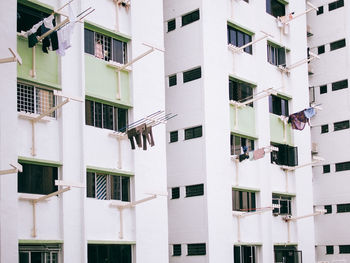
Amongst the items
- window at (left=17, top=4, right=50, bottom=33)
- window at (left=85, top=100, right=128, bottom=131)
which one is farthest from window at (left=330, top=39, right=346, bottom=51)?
window at (left=17, top=4, right=50, bottom=33)

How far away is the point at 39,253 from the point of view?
2534 centimetres

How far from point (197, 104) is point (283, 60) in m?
8.73

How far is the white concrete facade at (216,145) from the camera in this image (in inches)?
1341

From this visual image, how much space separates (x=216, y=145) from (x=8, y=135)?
43.3ft

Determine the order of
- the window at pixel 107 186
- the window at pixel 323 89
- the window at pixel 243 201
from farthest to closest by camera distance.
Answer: the window at pixel 323 89 < the window at pixel 243 201 < the window at pixel 107 186

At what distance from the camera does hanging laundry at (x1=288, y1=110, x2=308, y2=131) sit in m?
37.9

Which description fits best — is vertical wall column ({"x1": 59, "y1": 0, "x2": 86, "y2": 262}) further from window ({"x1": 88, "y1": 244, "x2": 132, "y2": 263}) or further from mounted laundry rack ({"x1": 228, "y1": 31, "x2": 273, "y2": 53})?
mounted laundry rack ({"x1": 228, "y1": 31, "x2": 273, "y2": 53})

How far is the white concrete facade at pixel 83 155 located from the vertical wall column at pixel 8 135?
1.4 inches

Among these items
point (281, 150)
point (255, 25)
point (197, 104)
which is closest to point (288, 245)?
point (281, 150)

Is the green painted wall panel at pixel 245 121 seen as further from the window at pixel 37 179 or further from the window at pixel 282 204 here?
the window at pixel 37 179

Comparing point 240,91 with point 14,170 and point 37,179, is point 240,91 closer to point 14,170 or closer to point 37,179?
point 37,179

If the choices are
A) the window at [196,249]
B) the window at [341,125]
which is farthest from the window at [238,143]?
the window at [341,125]

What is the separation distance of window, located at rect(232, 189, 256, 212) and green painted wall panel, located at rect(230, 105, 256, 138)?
3235 millimetres

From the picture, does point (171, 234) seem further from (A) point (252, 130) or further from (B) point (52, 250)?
(B) point (52, 250)
